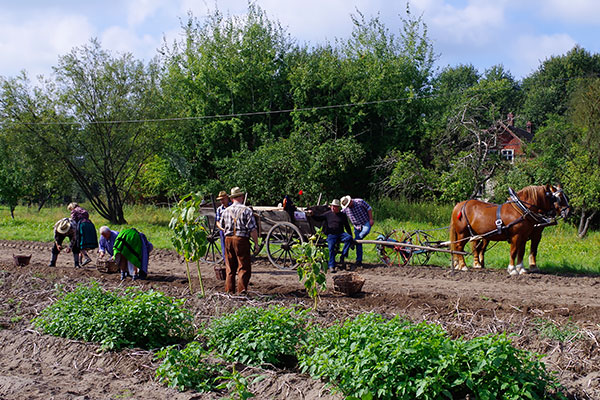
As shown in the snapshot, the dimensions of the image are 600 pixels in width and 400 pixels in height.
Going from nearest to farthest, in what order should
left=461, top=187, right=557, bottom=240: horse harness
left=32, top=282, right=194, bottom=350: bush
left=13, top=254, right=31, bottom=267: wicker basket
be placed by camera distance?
left=32, top=282, right=194, bottom=350: bush → left=461, top=187, right=557, bottom=240: horse harness → left=13, top=254, right=31, bottom=267: wicker basket

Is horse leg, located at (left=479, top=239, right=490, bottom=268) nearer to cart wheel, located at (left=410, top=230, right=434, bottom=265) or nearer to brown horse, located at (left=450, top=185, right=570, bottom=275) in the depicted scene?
brown horse, located at (left=450, top=185, right=570, bottom=275)

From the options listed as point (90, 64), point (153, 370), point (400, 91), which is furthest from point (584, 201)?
point (90, 64)

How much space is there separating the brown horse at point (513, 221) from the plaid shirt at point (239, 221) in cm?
476

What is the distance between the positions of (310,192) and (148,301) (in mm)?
14830

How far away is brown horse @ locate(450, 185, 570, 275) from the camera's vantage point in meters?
10.6

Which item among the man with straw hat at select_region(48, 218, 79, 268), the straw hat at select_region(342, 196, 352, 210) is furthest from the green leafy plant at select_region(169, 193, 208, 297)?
the man with straw hat at select_region(48, 218, 79, 268)

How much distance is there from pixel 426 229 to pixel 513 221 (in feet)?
24.4

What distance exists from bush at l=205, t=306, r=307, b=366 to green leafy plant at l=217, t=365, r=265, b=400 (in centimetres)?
28

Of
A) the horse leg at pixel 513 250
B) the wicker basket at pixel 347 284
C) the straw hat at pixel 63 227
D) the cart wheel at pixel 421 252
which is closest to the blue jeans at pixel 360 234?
the cart wheel at pixel 421 252

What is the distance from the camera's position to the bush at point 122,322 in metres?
6.40

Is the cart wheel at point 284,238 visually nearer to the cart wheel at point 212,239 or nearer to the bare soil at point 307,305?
the bare soil at point 307,305

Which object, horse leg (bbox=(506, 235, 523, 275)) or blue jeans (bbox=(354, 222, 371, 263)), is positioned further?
blue jeans (bbox=(354, 222, 371, 263))

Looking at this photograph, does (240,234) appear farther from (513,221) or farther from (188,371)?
(513,221)

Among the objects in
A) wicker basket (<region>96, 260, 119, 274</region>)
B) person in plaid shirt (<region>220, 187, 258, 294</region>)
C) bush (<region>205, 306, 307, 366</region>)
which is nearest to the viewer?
bush (<region>205, 306, 307, 366</region>)
